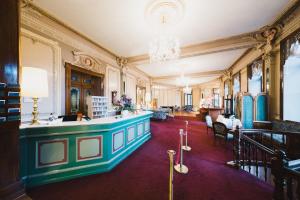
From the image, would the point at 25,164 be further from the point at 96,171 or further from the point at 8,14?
the point at 8,14

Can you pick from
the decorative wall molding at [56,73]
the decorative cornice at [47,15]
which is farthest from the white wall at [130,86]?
the decorative wall molding at [56,73]

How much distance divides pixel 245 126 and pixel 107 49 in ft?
21.1

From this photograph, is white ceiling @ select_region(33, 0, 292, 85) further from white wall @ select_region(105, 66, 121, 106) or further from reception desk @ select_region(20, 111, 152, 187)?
reception desk @ select_region(20, 111, 152, 187)

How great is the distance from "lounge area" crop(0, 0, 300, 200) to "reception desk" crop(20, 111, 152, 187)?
0.7 inches

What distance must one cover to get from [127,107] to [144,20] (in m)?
2.79

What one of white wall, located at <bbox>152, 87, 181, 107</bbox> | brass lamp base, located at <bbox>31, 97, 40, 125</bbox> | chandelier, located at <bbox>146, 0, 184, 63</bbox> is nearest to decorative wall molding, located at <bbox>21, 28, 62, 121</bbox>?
brass lamp base, located at <bbox>31, 97, 40, 125</bbox>

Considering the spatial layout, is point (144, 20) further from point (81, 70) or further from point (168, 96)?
point (168, 96)

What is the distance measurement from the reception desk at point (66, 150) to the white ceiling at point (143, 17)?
8.90ft

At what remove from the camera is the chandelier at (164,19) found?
272 cm

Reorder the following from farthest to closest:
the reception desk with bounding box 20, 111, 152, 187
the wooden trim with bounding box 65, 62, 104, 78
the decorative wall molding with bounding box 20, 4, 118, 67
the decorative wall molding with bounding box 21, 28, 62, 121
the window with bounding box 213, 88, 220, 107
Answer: the window with bounding box 213, 88, 220, 107 → the wooden trim with bounding box 65, 62, 104, 78 → the decorative wall molding with bounding box 21, 28, 62, 121 → the decorative wall molding with bounding box 20, 4, 118, 67 → the reception desk with bounding box 20, 111, 152, 187

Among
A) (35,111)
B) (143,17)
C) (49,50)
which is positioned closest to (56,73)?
(49,50)

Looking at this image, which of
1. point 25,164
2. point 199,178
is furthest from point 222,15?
point 25,164

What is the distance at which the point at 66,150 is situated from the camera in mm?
2309

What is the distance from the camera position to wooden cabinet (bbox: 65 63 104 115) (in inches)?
153
